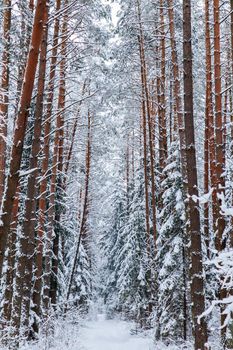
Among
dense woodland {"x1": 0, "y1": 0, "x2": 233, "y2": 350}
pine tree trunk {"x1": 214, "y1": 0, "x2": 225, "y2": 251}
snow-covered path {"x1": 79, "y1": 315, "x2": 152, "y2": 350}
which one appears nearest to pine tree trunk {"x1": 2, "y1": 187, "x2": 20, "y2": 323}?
dense woodland {"x1": 0, "y1": 0, "x2": 233, "y2": 350}

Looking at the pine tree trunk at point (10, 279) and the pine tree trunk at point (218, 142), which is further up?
the pine tree trunk at point (218, 142)

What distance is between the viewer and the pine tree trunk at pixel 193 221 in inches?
253

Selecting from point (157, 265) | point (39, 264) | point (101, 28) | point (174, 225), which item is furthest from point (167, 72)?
point (39, 264)

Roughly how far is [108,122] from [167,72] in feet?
14.5

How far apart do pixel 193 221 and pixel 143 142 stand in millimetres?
9207

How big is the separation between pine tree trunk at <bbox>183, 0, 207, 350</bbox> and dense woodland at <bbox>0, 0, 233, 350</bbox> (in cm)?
2

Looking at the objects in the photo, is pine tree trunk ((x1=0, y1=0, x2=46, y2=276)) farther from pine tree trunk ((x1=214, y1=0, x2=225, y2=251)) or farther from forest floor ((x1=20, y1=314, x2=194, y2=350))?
forest floor ((x1=20, y1=314, x2=194, y2=350))

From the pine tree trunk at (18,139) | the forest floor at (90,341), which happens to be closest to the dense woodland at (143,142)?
the pine tree trunk at (18,139)

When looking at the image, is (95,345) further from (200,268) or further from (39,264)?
(200,268)

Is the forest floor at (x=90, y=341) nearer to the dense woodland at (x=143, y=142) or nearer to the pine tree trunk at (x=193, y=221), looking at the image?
the dense woodland at (x=143, y=142)

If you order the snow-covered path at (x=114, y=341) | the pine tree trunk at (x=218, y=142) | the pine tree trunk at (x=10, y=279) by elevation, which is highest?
the pine tree trunk at (x=218, y=142)

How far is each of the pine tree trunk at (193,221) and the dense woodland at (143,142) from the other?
2 centimetres

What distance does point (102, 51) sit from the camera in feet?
46.5

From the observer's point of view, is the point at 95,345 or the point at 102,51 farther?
the point at 95,345
